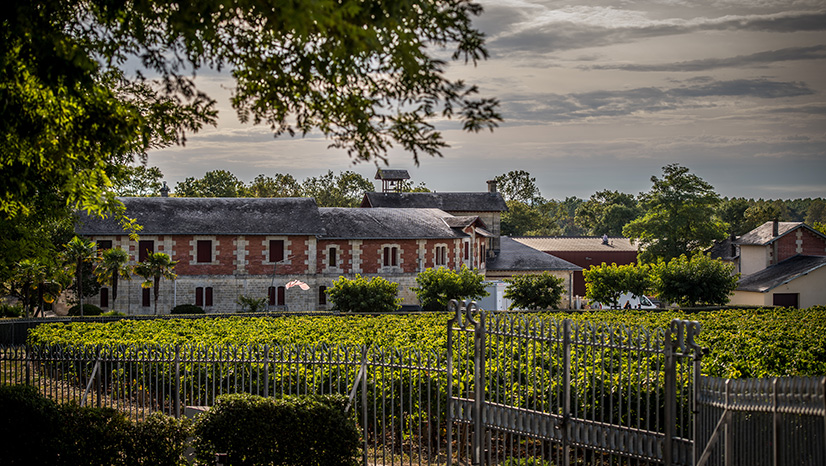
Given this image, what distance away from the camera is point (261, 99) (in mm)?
7117

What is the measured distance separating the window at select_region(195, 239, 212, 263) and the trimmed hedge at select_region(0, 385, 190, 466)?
109 feet

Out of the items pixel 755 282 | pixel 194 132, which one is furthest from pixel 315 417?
pixel 755 282

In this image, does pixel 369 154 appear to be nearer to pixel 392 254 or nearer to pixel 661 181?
pixel 392 254

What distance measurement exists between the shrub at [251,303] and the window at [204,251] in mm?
2858

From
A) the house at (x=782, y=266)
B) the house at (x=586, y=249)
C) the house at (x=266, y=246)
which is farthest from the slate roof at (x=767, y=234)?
the house at (x=266, y=246)

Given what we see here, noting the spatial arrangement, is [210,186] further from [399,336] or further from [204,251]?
[399,336]

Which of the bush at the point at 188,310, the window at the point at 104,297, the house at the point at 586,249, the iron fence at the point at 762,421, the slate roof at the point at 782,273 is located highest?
the house at the point at 586,249

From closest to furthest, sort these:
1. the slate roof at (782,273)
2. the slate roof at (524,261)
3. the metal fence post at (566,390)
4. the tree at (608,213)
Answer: the metal fence post at (566,390)
the slate roof at (782,273)
the slate roof at (524,261)
the tree at (608,213)

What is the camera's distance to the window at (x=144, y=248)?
41531 millimetres

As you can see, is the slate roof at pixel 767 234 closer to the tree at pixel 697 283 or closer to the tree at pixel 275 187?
the tree at pixel 697 283

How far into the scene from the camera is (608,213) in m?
98.0

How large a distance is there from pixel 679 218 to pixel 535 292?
80.2ft

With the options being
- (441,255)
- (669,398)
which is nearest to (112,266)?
(441,255)

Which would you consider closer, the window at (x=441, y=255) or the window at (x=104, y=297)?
the window at (x=104, y=297)
